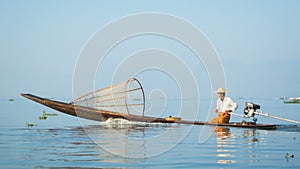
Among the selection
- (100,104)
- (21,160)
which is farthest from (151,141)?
(100,104)

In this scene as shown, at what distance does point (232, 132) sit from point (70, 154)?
724 centimetres

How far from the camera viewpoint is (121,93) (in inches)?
810

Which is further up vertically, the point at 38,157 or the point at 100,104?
the point at 100,104

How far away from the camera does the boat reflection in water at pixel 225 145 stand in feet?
37.4

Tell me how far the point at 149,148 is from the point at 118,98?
24.7ft

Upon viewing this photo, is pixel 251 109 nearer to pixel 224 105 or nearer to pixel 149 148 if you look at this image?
pixel 224 105

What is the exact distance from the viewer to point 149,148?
13.2 m

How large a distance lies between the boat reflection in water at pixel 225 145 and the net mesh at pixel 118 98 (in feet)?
13.2

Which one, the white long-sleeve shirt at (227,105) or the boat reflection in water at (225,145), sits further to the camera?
the white long-sleeve shirt at (227,105)

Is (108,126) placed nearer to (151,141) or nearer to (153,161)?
(151,141)

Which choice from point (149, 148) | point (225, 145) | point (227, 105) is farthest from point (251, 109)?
point (149, 148)

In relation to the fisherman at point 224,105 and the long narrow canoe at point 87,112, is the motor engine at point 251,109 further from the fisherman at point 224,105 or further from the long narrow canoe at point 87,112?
the long narrow canoe at point 87,112

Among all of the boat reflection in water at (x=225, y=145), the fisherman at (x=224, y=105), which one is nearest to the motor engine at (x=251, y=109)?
the fisherman at (x=224, y=105)

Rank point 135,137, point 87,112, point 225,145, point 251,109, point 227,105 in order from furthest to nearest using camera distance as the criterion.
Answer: point 87,112, point 251,109, point 227,105, point 135,137, point 225,145
